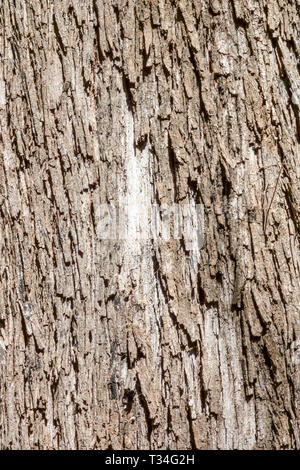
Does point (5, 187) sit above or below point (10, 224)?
above

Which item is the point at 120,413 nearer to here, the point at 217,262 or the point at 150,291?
the point at 150,291

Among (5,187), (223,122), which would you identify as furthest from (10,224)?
(223,122)

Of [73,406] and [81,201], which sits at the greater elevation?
[81,201]
